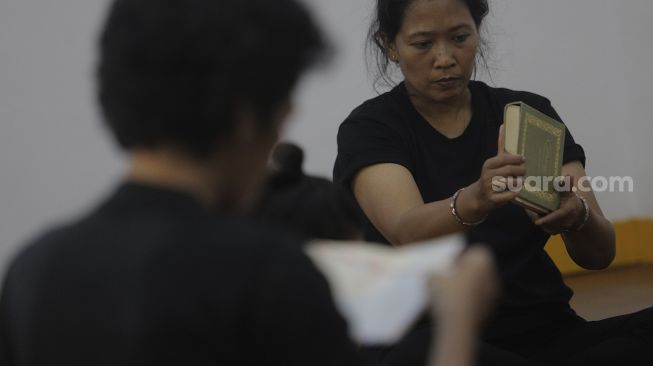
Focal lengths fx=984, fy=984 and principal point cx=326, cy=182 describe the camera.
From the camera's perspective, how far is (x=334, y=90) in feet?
12.2

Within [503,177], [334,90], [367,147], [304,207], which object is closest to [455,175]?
[367,147]

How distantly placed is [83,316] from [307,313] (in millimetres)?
199

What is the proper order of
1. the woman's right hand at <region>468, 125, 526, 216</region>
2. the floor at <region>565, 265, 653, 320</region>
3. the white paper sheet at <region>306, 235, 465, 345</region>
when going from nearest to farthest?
the white paper sheet at <region>306, 235, 465, 345</region>, the woman's right hand at <region>468, 125, 526, 216</region>, the floor at <region>565, 265, 653, 320</region>

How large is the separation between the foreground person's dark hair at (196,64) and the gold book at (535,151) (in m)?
0.97

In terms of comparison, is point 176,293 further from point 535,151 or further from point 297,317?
point 535,151

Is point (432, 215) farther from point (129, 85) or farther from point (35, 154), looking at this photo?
point (35, 154)

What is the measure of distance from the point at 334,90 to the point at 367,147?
1715 millimetres

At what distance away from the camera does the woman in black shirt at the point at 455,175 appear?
1.94 metres

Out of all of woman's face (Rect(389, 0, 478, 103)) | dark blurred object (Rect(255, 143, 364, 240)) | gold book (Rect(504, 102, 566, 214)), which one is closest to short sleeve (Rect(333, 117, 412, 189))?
woman's face (Rect(389, 0, 478, 103))

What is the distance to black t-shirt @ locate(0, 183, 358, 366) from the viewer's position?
840mm

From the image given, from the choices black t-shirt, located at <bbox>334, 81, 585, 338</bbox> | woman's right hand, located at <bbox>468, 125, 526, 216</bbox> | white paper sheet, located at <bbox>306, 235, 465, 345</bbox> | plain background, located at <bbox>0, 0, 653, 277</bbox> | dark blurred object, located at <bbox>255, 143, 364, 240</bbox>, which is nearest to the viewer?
white paper sheet, located at <bbox>306, 235, 465, 345</bbox>

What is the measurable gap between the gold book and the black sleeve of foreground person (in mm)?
964

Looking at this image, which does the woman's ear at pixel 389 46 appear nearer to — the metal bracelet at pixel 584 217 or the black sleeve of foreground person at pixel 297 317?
the metal bracelet at pixel 584 217

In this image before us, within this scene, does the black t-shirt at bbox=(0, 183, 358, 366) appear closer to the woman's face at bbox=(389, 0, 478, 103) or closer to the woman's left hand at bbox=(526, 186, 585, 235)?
the woman's left hand at bbox=(526, 186, 585, 235)
